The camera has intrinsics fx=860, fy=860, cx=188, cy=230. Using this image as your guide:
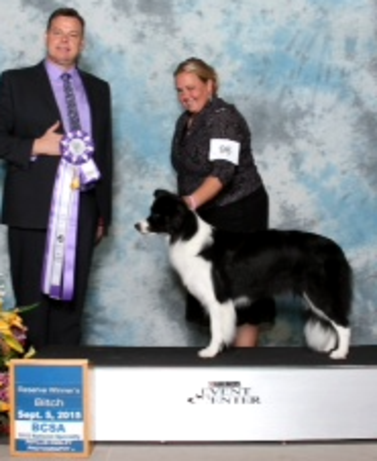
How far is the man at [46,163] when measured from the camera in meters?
3.14

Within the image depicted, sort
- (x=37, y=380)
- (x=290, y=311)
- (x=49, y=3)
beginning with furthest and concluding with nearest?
(x=290, y=311) → (x=49, y=3) → (x=37, y=380)

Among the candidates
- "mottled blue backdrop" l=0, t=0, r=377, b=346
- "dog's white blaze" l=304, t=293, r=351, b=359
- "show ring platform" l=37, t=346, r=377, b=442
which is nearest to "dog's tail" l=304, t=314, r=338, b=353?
"dog's white blaze" l=304, t=293, r=351, b=359

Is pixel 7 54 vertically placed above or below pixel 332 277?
above

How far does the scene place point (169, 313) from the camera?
12.8 ft

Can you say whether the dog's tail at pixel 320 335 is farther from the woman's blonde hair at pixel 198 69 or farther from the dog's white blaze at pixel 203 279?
the woman's blonde hair at pixel 198 69

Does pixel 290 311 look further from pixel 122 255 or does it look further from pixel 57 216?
pixel 57 216

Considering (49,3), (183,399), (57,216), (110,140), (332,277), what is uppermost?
(49,3)

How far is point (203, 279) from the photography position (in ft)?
9.74

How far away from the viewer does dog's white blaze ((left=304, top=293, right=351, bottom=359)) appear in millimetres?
3023

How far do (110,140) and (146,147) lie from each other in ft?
1.40

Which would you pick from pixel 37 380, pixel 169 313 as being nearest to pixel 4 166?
pixel 169 313

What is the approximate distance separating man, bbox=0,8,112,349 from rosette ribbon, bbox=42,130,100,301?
0.09 ft

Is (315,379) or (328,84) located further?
(328,84)

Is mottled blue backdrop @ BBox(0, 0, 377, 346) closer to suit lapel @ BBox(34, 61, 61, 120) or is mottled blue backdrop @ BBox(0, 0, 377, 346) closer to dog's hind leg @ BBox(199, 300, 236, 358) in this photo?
suit lapel @ BBox(34, 61, 61, 120)
